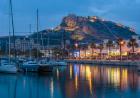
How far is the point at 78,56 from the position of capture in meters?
193

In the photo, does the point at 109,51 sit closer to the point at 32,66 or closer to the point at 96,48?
the point at 96,48

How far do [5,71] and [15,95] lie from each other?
28187 millimetres

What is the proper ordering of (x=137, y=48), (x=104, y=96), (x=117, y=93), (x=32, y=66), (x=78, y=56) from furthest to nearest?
(x=78, y=56) → (x=137, y=48) → (x=32, y=66) → (x=117, y=93) → (x=104, y=96)

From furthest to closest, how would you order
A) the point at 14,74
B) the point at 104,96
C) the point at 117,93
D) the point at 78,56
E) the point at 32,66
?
the point at 78,56 < the point at 32,66 < the point at 14,74 < the point at 117,93 < the point at 104,96

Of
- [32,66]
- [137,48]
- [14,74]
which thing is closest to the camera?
[14,74]

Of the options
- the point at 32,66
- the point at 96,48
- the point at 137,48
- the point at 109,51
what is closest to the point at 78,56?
the point at 96,48

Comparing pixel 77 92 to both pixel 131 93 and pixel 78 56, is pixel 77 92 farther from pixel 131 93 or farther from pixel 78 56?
pixel 78 56

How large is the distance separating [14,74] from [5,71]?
7.43ft

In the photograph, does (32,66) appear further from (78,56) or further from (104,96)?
(78,56)

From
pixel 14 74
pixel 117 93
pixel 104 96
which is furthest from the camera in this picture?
pixel 14 74

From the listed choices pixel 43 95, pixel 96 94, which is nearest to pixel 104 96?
pixel 96 94

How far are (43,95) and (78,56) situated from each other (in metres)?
156

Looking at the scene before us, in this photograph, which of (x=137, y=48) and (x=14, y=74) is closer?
(x=14, y=74)

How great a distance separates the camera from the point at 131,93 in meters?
38.1
